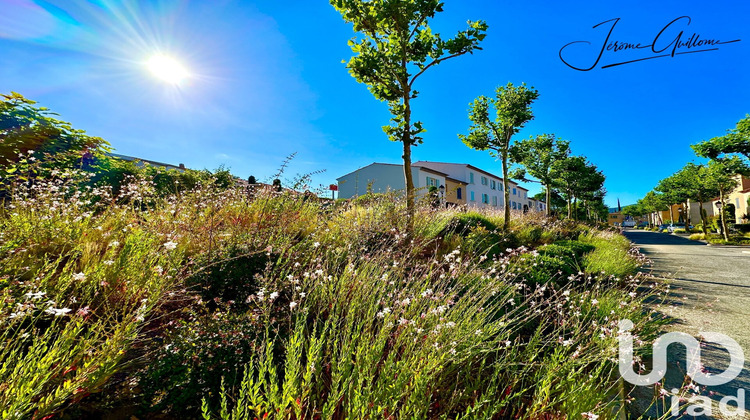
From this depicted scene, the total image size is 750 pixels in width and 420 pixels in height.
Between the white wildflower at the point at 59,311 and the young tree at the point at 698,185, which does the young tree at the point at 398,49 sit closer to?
the white wildflower at the point at 59,311

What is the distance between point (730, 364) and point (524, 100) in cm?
1132

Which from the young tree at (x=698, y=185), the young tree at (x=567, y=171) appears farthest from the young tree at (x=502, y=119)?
the young tree at (x=698, y=185)

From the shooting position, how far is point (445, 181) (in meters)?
38.2

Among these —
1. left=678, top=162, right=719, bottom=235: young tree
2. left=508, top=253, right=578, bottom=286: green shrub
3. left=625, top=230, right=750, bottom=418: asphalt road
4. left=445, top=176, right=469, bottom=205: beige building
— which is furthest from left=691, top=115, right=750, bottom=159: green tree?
left=445, top=176, right=469, bottom=205: beige building

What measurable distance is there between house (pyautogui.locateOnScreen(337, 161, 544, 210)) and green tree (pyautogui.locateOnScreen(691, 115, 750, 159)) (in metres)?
12.6

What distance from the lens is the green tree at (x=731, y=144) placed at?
1536cm

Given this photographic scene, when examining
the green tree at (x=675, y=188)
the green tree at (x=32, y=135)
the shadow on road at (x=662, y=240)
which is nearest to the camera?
the green tree at (x=32, y=135)

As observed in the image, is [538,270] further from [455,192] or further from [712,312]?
[455,192]

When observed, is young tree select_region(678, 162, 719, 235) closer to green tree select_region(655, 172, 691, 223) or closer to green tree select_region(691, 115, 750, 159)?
green tree select_region(655, 172, 691, 223)

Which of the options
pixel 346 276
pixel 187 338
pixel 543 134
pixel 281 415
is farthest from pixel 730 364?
pixel 543 134

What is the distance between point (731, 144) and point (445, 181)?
24647 millimetres

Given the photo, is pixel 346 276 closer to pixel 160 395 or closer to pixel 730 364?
pixel 160 395

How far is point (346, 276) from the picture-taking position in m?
2.85

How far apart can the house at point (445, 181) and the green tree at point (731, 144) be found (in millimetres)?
12640
